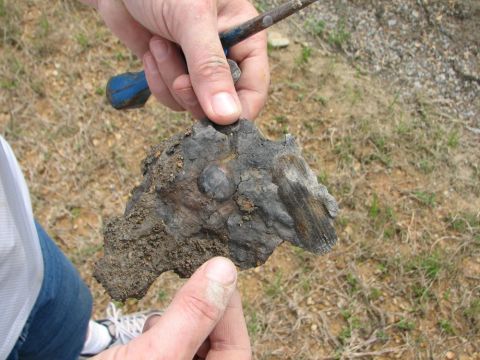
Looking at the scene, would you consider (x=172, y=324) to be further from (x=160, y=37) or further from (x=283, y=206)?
(x=160, y=37)

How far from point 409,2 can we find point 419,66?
1.64ft

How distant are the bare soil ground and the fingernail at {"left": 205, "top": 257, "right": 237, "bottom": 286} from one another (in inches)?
56.5

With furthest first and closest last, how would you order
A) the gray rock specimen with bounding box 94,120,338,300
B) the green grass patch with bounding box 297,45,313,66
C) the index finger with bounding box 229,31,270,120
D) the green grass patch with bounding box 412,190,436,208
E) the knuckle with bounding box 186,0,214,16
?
the green grass patch with bounding box 297,45,313,66
the green grass patch with bounding box 412,190,436,208
the index finger with bounding box 229,31,270,120
the knuckle with bounding box 186,0,214,16
the gray rock specimen with bounding box 94,120,338,300

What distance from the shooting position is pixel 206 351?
203cm

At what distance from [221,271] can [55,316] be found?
1109 millimetres

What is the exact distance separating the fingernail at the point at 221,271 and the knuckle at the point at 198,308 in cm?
8

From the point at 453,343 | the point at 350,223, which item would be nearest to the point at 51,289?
the point at 350,223

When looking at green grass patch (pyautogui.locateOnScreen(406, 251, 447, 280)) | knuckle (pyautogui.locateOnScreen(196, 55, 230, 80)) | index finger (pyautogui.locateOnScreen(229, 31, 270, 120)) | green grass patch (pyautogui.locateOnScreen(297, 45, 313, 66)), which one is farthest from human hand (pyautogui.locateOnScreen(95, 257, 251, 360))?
green grass patch (pyautogui.locateOnScreen(297, 45, 313, 66))

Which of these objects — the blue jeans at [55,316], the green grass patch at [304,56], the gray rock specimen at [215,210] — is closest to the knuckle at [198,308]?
the gray rock specimen at [215,210]

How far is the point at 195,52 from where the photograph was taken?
6.25ft

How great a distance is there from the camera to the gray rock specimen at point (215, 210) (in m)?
1.70

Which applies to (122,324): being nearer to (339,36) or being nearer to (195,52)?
(195,52)

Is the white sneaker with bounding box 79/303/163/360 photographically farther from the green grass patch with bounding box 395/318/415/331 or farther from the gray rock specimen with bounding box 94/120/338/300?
the green grass patch with bounding box 395/318/415/331

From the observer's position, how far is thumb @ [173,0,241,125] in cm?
182
